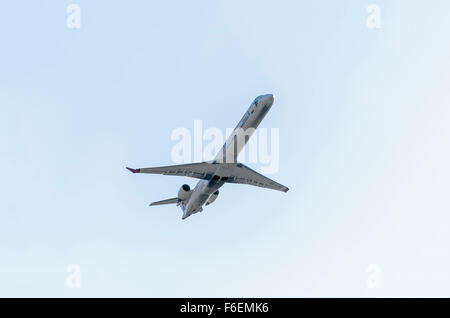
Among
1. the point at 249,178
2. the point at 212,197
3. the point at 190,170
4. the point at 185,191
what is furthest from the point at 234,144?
the point at 212,197

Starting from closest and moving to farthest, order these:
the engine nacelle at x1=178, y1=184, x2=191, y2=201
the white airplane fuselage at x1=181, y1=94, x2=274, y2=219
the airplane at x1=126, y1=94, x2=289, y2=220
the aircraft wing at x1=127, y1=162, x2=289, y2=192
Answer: the white airplane fuselage at x1=181, y1=94, x2=274, y2=219 → the airplane at x1=126, y1=94, x2=289, y2=220 → the aircraft wing at x1=127, y1=162, x2=289, y2=192 → the engine nacelle at x1=178, y1=184, x2=191, y2=201

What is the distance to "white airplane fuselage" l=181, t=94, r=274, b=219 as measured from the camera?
202ft

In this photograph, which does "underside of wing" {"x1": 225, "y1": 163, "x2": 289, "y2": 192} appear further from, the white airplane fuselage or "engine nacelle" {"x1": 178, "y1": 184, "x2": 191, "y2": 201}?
"engine nacelle" {"x1": 178, "y1": 184, "x2": 191, "y2": 201}

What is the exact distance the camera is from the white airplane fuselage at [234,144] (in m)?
61.5

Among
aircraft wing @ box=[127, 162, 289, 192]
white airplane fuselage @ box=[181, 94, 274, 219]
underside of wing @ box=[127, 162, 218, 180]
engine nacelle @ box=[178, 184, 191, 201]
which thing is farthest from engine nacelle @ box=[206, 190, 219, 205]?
underside of wing @ box=[127, 162, 218, 180]

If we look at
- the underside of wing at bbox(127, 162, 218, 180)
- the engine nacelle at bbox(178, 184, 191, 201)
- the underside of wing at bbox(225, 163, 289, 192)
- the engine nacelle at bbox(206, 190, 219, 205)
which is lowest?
the engine nacelle at bbox(206, 190, 219, 205)

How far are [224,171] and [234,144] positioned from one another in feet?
13.4

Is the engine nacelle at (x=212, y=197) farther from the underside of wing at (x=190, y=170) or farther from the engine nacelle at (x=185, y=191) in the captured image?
the underside of wing at (x=190, y=170)

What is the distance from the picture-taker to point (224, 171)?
219 feet

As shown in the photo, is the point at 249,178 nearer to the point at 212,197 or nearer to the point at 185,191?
the point at 212,197

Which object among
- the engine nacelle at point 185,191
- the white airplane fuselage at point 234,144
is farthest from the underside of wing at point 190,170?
the engine nacelle at point 185,191
